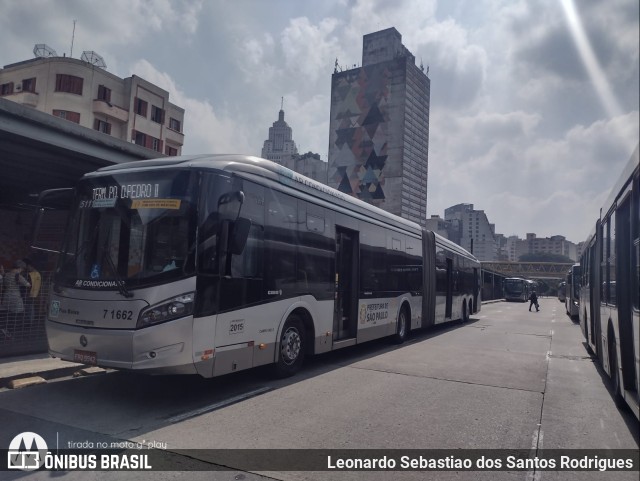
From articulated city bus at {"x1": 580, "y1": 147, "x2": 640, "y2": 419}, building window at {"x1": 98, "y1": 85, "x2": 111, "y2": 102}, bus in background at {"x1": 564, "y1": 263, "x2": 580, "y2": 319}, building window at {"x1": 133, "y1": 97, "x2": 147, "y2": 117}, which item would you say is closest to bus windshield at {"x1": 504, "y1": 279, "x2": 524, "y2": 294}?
bus in background at {"x1": 564, "y1": 263, "x2": 580, "y2": 319}

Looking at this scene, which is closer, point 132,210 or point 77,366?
point 132,210

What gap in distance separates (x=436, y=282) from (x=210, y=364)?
38.6 feet

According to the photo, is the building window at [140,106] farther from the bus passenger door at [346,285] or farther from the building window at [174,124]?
the bus passenger door at [346,285]

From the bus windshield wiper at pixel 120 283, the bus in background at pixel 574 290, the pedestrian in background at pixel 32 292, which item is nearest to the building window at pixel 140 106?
the pedestrian in background at pixel 32 292

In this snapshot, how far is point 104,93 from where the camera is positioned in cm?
4556

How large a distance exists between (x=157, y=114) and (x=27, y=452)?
51.3m

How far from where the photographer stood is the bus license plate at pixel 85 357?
6.26 meters

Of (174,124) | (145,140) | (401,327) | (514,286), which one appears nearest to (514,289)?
(514,286)

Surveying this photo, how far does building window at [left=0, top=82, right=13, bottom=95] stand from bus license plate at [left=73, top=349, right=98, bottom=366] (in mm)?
50467

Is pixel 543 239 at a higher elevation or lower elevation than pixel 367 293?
higher

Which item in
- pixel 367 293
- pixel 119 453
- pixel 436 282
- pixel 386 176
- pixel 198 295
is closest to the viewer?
pixel 119 453

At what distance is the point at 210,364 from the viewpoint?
642 centimetres

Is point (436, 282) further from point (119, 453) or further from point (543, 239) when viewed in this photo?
point (543, 239)

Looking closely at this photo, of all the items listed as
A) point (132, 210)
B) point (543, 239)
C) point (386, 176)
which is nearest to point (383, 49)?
point (386, 176)
